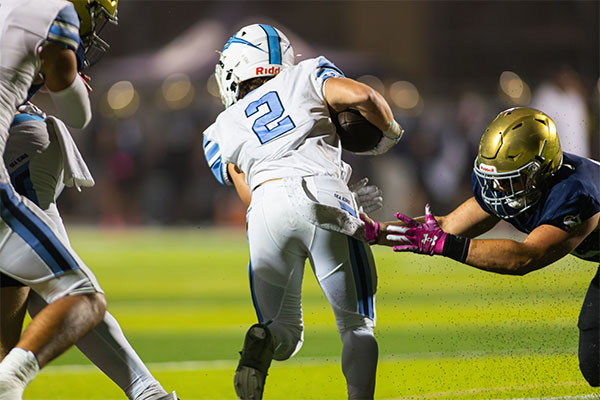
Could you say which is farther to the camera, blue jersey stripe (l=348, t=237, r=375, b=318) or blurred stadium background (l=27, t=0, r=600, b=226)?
blurred stadium background (l=27, t=0, r=600, b=226)

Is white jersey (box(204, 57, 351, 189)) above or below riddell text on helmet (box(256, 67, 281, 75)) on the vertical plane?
below

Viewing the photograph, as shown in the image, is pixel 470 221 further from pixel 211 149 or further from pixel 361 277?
pixel 211 149

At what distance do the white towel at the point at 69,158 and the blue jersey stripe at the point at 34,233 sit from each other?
60 centimetres

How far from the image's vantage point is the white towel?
3512 millimetres

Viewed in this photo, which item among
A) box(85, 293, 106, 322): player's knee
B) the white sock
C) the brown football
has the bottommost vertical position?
the white sock

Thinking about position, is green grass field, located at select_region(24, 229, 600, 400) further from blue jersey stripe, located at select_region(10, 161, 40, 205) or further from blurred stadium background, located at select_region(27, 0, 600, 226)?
blurred stadium background, located at select_region(27, 0, 600, 226)

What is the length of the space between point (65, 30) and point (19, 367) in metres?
1.21

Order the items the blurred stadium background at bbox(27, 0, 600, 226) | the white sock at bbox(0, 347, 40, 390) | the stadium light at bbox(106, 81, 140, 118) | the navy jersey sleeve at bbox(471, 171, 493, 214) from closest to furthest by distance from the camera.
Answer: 1. the white sock at bbox(0, 347, 40, 390)
2. the navy jersey sleeve at bbox(471, 171, 493, 214)
3. the blurred stadium background at bbox(27, 0, 600, 226)
4. the stadium light at bbox(106, 81, 140, 118)

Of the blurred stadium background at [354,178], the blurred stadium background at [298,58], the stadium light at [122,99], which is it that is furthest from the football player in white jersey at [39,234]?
the stadium light at [122,99]

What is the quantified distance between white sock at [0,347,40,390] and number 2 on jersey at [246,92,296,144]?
4.49 ft

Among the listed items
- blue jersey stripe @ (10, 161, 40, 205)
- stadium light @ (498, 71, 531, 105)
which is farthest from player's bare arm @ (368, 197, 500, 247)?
stadium light @ (498, 71, 531, 105)

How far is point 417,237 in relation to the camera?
11.4 feet

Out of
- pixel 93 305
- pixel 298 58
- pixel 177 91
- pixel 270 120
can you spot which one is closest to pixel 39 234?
pixel 93 305

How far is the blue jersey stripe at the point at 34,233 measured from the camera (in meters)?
2.90
